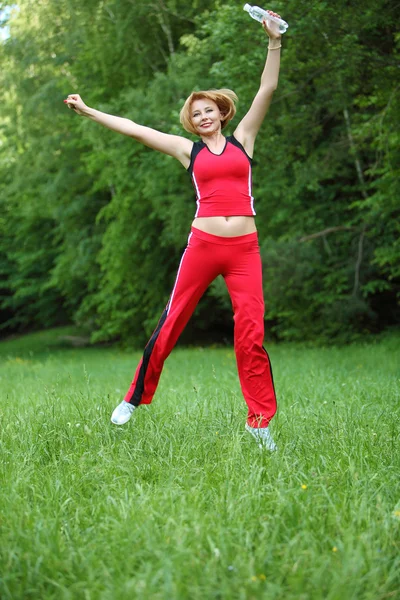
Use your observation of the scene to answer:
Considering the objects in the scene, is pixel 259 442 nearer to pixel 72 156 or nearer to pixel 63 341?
pixel 72 156

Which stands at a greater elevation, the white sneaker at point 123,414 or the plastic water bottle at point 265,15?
the plastic water bottle at point 265,15

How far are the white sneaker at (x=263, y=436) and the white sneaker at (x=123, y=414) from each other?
77 cm

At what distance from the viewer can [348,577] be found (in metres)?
2.33

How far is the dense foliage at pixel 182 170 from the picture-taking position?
11148 millimetres

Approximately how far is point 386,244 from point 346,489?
1236cm

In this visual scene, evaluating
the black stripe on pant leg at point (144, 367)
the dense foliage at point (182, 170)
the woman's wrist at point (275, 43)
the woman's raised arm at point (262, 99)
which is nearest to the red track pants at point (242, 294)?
the black stripe on pant leg at point (144, 367)

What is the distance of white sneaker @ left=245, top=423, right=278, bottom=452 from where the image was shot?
13.0ft

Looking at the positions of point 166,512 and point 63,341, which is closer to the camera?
point 166,512

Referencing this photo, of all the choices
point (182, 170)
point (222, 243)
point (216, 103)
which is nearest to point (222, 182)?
point (222, 243)

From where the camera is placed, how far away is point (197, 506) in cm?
303

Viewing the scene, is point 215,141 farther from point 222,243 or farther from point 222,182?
point 222,243

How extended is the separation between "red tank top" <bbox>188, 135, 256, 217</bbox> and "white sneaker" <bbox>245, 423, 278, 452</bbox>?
1.26 meters

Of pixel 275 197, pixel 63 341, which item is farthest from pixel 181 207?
pixel 63 341

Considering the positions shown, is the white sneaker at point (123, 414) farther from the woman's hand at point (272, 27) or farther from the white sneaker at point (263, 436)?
the woman's hand at point (272, 27)
